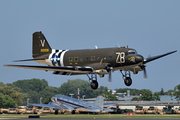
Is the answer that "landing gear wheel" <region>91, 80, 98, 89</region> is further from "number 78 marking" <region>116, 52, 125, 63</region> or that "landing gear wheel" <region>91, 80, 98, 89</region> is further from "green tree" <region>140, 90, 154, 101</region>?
"green tree" <region>140, 90, 154, 101</region>

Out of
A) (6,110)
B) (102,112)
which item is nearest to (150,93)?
(102,112)

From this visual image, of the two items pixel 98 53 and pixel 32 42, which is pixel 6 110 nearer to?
pixel 32 42

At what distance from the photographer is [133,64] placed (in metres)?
44.2

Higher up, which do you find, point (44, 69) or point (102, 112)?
point (44, 69)

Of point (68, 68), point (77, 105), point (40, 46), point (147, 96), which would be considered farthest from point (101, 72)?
point (147, 96)

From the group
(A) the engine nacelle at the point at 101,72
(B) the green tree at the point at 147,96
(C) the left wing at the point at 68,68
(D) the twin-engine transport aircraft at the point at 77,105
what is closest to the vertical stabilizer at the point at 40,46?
(C) the left wing at the point at 68,68

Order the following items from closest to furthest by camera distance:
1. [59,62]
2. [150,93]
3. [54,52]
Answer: [59,62] < [54,52] < [150,93]

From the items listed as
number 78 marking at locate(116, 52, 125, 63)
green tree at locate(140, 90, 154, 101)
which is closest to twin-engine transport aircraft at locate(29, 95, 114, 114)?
green tree at locate(140, 90, 154, 101)

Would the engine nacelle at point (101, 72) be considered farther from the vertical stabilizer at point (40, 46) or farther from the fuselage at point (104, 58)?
the vertical stabilizer at point (40, 46)

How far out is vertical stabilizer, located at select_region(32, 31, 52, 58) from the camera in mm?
54550

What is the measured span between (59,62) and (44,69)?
4321mm

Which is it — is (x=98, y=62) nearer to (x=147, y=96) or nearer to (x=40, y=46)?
(x=40, y=46)

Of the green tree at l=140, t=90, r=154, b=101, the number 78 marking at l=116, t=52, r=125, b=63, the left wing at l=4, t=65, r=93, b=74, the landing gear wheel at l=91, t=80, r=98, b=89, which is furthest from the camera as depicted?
the green tree at l=140, t=90, r=154, b=101

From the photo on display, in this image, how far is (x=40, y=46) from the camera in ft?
181
